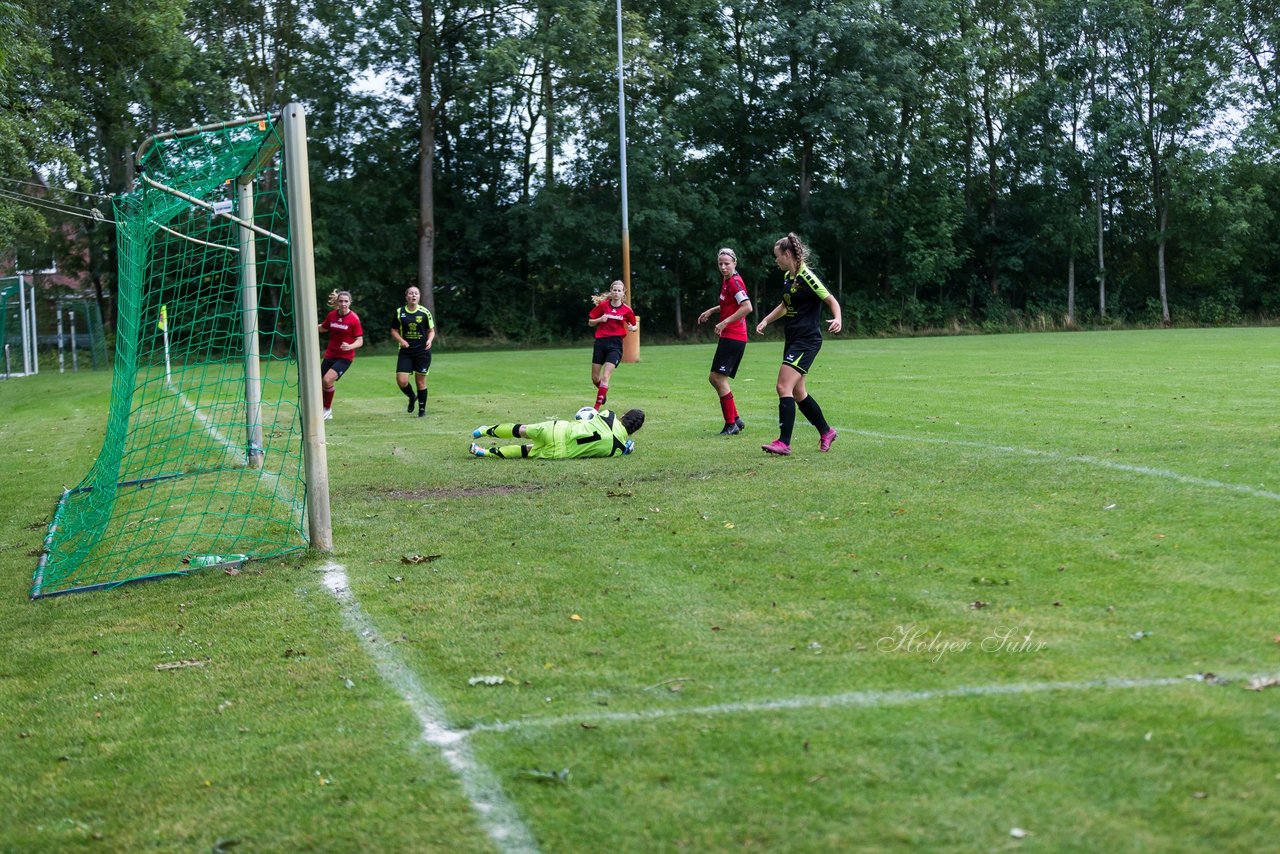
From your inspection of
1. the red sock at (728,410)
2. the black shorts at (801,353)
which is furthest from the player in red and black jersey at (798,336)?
the red sock at (728,410)

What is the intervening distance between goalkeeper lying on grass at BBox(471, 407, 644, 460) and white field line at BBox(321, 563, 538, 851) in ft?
17.2

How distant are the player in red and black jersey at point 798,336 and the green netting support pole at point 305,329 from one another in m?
4.31

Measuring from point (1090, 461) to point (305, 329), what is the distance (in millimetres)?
5646

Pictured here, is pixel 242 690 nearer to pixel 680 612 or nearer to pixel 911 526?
pixel 680 612

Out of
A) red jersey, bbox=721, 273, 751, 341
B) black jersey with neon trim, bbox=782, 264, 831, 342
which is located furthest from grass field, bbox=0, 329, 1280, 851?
red jersey, bbox=721, 273, 751, 341

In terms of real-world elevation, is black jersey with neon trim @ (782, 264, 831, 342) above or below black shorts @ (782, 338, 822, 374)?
above

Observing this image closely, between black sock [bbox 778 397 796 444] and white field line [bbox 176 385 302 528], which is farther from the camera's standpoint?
black sock [bbox 778 397 796 444]

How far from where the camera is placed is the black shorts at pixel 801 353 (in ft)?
33.8

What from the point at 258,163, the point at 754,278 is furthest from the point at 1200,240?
the point at 258,163

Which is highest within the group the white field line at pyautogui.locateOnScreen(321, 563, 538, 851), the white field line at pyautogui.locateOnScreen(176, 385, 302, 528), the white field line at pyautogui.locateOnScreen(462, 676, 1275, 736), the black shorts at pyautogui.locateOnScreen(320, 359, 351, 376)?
the black shorts at pyautogui.locateOnScreen(320, 359, 351, 376)

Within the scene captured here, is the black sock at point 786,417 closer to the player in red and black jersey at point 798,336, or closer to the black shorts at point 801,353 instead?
the player in red and black jersey at point 798,336

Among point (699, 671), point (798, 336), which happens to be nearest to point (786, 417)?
point (798, 336)

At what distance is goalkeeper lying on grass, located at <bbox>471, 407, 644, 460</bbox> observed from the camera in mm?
10734

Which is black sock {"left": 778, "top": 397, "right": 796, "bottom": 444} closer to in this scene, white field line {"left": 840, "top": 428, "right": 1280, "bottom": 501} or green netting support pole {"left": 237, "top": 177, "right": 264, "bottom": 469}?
white field line {"left": 840, "top": 428, "right": 1280, "bottom": 501}
